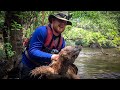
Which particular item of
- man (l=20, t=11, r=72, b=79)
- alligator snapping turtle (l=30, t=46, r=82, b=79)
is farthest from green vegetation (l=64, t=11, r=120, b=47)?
alligator snapping turtle (l=30, t=46, r=82, b=79)

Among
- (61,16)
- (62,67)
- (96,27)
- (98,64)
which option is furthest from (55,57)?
(98,64)

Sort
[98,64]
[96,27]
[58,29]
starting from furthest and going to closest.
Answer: [98,64] → [96,27] → [58,29]

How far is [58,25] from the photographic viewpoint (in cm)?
377

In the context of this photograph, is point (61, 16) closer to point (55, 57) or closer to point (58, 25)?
point (58, 25)

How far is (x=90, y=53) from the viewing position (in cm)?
511

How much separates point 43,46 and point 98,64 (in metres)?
1.71

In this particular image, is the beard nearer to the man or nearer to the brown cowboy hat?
A: the man

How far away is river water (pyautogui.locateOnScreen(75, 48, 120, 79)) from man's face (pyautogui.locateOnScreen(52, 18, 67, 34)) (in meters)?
0.89
